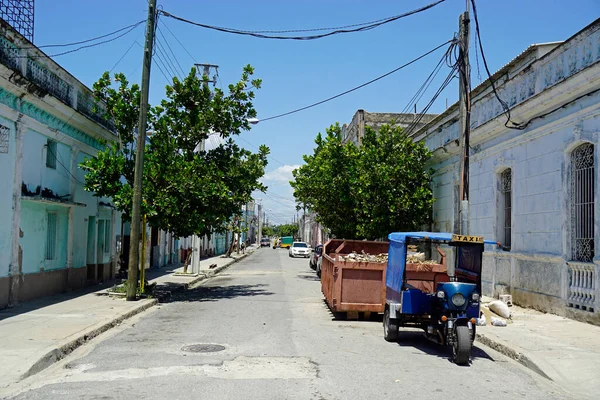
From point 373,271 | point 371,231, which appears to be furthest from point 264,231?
point 373,271

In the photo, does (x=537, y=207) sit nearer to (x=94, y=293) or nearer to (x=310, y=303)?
(x=310, y=303)

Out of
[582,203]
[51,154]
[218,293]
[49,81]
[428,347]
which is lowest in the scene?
[218,293]

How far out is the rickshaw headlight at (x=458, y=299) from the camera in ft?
29.7

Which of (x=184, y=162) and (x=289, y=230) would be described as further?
(x=289, y=230)

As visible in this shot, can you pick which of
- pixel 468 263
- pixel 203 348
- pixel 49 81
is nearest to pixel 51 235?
pixel 49 81

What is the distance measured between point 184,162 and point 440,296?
9.65 meters

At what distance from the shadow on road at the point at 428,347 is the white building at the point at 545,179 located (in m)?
3.50

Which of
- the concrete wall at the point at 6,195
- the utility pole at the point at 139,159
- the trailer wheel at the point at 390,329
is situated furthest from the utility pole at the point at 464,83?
the concrete wall at the point at 6,195

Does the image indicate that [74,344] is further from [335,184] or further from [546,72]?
[335,184]

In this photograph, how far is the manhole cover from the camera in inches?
367

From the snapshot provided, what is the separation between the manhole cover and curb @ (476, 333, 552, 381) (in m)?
4.87

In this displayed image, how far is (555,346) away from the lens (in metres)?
9.90

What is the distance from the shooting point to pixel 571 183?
1309 centimetres

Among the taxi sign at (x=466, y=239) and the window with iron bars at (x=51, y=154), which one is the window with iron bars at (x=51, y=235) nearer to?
the window with iron bars at (x=51, y=154)
